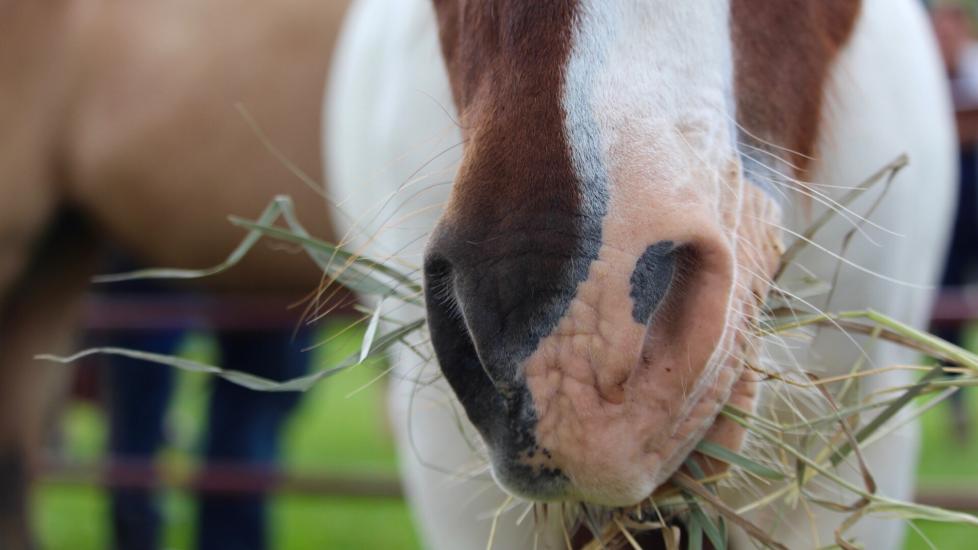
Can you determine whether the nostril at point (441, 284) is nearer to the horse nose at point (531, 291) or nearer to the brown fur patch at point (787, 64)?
the horse nose at point (531, 291)

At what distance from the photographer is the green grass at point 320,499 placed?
410 cm

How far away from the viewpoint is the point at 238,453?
341 cm

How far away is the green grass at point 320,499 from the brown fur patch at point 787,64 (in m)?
1.63

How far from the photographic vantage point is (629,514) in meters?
1.08

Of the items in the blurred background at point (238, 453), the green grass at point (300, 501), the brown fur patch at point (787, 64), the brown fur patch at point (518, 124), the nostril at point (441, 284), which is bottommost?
the green grass at point (300, 501)

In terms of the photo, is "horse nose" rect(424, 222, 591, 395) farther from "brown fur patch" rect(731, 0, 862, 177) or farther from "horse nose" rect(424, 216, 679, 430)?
"brown fur patch" rect(731, 0, 862, 177)

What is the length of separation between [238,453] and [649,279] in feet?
8.70

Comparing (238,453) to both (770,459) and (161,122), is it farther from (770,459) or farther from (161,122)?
(770,459)

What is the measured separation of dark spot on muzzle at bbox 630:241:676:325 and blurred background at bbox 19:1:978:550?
1.25 metres

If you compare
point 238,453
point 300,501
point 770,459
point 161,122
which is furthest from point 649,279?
point 300,501

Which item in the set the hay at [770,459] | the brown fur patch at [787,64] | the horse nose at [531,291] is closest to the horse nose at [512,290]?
the horse nose at [531,291]

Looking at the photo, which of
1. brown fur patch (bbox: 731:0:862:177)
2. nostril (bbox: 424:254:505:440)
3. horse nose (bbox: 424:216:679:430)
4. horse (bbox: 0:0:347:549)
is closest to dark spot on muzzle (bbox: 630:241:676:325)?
horse nose (bbox: 424:216:679:430)

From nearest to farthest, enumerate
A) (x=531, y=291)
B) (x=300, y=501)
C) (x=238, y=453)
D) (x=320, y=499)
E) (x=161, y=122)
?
1. (x=531, y=291)
2. (x=161, y=122)
3. (x=238, y=453)
4. (x=320, y=499)
5. (x=300, y=501)

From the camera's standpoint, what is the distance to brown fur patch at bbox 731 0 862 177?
1137 mm
